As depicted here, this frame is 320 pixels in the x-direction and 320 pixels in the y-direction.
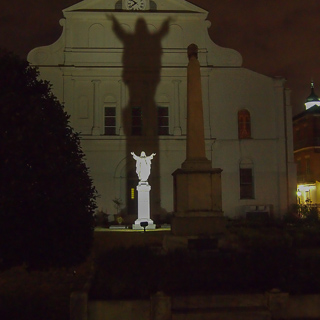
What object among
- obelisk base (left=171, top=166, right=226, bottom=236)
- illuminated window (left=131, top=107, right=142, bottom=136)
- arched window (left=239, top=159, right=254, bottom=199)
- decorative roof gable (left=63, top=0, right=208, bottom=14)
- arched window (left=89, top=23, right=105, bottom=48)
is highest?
decorative roof gable (left=63, top=0, right=208, bottom=14)

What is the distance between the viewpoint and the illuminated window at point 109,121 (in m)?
29.6

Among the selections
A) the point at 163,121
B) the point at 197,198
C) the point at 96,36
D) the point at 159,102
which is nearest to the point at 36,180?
Result: the point at 197,198

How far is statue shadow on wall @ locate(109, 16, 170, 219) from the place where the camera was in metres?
29.1

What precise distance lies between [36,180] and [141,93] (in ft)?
69.8

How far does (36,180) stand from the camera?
917 cm

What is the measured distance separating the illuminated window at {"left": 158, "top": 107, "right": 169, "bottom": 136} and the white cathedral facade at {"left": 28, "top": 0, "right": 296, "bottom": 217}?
0.06m

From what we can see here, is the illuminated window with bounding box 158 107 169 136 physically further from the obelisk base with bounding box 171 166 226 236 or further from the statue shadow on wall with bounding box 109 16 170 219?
the obelisk base with bounding box 171 166 226 236

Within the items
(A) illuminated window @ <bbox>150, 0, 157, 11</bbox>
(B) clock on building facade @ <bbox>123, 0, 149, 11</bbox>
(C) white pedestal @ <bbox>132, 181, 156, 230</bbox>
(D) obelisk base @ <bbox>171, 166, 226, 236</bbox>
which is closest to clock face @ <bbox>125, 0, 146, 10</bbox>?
(B) clock on building facade @ <bbox>123, 0, 149, 11</bbox>

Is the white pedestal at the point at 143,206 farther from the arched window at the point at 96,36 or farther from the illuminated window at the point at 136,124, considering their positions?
the arched window at the point at 96,36

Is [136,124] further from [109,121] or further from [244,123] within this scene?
[244,123]

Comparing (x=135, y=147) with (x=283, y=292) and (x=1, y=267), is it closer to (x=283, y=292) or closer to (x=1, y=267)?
(x=1, y=267)

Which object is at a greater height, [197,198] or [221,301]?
[197,198]

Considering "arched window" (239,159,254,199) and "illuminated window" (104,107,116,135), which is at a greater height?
"illuminated window" (104,107,116,135)

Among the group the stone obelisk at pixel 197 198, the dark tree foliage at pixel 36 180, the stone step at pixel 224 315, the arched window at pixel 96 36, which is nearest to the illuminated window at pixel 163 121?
the arched window at pixel 96 36
